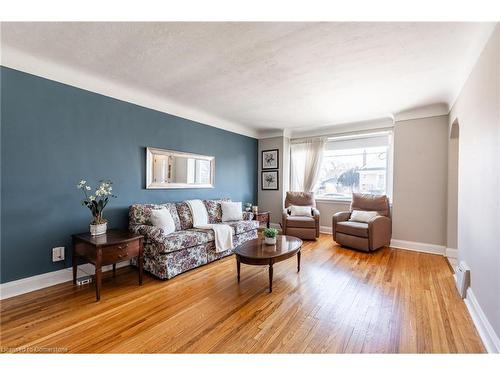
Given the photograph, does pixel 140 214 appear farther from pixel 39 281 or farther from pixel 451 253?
pixel 451 253

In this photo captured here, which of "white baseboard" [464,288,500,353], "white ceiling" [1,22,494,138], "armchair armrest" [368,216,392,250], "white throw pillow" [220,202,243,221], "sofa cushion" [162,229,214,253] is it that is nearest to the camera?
"white baseboard" [464,288,500,353]

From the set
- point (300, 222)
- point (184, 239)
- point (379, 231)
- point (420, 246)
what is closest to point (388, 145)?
point (379, 231)

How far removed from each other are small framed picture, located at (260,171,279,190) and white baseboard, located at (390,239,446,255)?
2611 millimetres

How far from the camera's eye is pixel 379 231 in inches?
140

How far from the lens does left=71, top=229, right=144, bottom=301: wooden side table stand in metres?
2.11

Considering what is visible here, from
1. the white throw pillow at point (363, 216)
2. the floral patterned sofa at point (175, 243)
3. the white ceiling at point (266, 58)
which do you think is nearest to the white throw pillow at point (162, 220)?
the floral patterned sofa at point (175, 243)

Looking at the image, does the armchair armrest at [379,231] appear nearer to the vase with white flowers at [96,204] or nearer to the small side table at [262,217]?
the small side table at [262,217]

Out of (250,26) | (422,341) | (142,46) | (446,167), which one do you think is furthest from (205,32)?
(446,167)

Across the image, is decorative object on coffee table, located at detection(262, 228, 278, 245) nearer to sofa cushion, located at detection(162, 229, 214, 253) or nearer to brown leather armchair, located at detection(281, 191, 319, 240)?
sofa cushion, located at detection(162, 229, 214, 253)

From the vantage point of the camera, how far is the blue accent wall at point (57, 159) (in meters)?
2.14

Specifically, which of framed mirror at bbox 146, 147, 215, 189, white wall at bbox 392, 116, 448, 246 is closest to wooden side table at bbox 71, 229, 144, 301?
framed mirror at bbox 146, 147, 215, 189

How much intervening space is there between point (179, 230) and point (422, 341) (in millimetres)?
2835

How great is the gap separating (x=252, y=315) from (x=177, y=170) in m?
2.56
